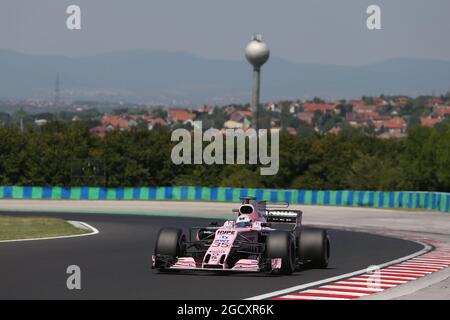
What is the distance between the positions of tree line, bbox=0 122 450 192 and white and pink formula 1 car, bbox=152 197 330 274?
66428 mm

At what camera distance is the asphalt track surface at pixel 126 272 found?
16031mm

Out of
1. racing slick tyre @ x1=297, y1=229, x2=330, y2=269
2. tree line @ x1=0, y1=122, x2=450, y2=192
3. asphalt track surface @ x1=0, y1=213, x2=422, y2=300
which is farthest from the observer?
tree line @ x1=0, y1=122, x2=450, y2=192

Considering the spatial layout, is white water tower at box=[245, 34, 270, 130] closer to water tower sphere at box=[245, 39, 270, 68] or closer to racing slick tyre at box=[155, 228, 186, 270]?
water tower sphere at box=[245, 39, 270, 68]

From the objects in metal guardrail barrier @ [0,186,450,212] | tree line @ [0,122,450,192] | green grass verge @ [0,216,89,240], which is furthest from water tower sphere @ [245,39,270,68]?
green grass verge @ [0,216,89,240]

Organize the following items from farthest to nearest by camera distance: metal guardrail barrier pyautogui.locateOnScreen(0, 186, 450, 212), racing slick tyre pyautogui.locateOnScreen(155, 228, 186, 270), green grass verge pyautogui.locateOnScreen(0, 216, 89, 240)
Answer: metal guardrail barrier pyautogui.locateOnScreen(0, 186, 450, 212) < green grass verge pyautogui.locateOnScreen(0, 216, 89, 240) < racing slick tyre pyautogui.locateOnScreen(155, 228, 186, 270)

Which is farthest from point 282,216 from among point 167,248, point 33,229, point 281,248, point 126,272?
point 33,229

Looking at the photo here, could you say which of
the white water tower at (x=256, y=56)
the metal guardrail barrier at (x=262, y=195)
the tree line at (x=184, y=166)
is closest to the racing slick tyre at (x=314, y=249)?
the metal guardrail barrier at (x=262, y=195)

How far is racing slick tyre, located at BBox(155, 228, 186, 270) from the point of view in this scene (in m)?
19.6

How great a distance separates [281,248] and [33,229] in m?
15.9

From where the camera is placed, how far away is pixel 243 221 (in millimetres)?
20922

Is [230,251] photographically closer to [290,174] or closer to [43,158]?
[43,158]

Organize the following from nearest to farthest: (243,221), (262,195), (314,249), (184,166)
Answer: (243,221) → (314,249) → (262,195) → (184,166)

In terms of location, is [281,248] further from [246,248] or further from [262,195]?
[262,195]
